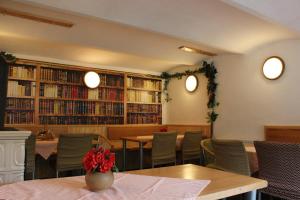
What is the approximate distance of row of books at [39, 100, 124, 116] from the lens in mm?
5152

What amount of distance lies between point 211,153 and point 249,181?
5.18ft

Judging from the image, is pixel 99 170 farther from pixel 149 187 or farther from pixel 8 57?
pixel 8 57

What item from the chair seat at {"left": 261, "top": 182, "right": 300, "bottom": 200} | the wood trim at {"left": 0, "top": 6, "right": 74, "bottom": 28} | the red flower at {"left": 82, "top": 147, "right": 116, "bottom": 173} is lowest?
the chair seat at {"left": 261, "top": 182, "right": 300, "bottom": 200}

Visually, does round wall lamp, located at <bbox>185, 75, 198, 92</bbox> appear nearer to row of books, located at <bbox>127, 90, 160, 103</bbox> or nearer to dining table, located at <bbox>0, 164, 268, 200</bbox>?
row of books, located at <bbox>127, 90, 160, 103</bbox>

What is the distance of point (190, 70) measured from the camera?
19.8 ft

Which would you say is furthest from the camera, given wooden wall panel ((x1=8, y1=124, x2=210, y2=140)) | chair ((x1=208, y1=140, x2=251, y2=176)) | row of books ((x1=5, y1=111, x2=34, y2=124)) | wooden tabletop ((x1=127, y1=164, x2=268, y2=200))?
wooden wall panel ((x1=8, y1=124, x2=210, y2=140))

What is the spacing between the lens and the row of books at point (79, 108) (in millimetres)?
5152

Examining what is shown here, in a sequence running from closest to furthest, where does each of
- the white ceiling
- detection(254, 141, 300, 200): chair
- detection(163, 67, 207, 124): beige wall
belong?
1. detection(254, 141, 300, 200): chair
2. the white ceiling
3. detection(163, 67, 207, 124): beige wall

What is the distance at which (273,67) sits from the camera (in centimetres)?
440

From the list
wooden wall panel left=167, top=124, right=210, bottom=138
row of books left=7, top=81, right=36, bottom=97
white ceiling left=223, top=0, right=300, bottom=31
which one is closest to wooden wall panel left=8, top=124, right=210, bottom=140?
wooden wall panel left=167, top=124, right=210, bottom=138

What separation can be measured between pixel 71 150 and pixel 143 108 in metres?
3.06

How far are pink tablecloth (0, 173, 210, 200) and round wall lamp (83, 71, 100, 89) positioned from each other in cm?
417

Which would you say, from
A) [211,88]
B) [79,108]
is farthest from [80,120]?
[211,88]

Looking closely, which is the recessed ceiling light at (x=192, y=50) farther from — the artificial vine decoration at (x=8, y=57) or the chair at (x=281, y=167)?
the artificial vine decoration at (x=8, y=57)
